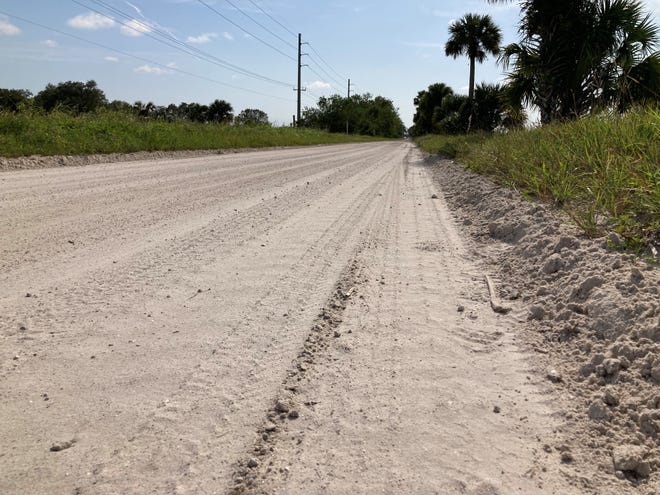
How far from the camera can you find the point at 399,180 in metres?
12.0

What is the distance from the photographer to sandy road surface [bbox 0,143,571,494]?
6.29ft

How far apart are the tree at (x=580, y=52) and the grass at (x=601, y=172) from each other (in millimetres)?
6051

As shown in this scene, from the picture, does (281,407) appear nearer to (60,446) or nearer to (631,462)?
(60,446)

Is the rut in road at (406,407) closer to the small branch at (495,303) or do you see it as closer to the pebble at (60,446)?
the small branch at (495,303)

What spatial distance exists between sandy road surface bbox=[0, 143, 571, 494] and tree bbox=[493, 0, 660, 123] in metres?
10.8

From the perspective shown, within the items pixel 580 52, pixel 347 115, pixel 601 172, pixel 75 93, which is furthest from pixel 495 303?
pixel 347 115

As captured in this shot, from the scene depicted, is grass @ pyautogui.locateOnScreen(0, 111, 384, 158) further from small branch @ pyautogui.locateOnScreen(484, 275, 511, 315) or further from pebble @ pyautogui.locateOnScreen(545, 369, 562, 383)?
pebble @ pyautogui.locateOnScreen(545, 369, 562, 383)

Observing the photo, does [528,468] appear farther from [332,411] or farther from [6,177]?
[6,177]

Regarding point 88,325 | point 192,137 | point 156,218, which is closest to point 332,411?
point 88,325

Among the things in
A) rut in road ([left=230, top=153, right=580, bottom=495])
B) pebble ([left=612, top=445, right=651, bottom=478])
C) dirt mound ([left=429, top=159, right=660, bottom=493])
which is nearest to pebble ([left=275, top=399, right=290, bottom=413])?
rut in road ([left=230, top=153, right=580, bottom=495])

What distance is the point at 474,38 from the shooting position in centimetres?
3519

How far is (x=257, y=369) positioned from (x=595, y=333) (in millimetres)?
1946

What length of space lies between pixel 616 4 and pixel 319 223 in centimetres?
1255

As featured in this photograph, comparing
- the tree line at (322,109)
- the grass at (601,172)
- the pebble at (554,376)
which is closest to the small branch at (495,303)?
the pebble at (554,376)
